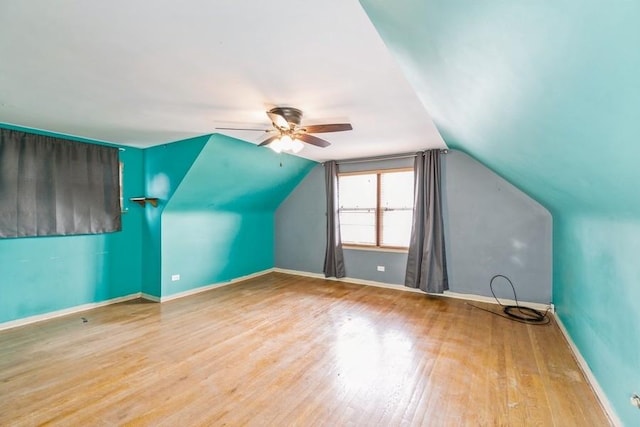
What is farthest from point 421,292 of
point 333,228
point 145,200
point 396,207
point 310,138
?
point 145,200

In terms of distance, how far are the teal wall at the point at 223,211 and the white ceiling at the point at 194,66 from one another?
88 centimetres

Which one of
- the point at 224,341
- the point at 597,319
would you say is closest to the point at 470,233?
the point at 597,319

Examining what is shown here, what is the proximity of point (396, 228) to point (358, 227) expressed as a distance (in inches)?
29.7

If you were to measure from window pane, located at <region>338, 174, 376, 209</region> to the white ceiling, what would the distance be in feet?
6.63

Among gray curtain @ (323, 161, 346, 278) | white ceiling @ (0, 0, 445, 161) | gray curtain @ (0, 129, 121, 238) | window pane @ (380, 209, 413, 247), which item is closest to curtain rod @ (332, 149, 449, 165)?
gray curtain @ (323, 161, 346, 278)

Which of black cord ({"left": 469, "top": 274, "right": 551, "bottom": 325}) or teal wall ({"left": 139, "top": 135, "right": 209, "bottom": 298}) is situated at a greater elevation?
teal wall ({"left": 139, "top": 135, "right": 209, "bottom": 298})

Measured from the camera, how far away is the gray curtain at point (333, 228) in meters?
5.51

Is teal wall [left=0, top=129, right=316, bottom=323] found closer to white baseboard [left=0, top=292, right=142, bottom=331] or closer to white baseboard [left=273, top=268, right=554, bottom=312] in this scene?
white baseboard [left=0, top=292, right=142, bottom=331]

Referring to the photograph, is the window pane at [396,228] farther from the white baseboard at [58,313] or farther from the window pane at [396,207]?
the white baseboard at [58,313]

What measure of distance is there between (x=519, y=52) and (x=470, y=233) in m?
3.80

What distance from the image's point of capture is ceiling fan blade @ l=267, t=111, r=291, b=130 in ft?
8.78

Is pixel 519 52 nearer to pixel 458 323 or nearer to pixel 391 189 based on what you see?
pixel 458 323

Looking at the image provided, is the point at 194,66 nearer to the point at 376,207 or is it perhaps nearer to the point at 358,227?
the point at 376,207

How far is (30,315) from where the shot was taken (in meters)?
3.54
